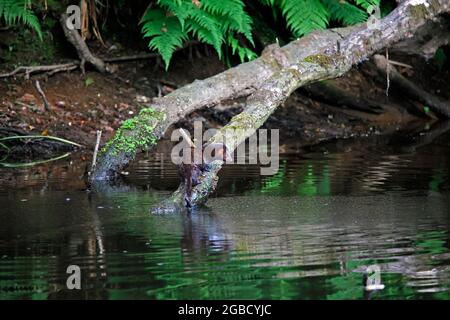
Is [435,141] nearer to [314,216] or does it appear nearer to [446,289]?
[314,216]

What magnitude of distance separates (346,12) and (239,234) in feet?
20.5

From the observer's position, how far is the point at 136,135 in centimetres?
825

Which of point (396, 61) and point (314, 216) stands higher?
point (396, 61)

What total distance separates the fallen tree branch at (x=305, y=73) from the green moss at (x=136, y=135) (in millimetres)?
803

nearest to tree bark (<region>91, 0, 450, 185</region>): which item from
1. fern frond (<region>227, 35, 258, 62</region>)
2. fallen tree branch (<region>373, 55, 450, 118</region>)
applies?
fern frond (<region>227, 35, 258, 62</region>)

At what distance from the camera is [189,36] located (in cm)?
1217

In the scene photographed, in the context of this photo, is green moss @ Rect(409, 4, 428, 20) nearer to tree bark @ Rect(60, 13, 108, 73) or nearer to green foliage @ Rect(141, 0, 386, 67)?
green foliage @ Rect(141, 0, 386, 67)

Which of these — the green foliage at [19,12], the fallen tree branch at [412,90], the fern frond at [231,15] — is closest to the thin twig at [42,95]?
the green foliage at [19,12]

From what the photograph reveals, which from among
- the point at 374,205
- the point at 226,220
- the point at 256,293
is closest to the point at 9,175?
the point at 226,220

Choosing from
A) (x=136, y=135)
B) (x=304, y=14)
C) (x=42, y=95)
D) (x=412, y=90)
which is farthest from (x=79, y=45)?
(x=412, y=90)

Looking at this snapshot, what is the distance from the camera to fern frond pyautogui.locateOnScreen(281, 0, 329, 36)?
11.5 meters

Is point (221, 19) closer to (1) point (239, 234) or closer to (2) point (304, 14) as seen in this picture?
(2) point (304, 14)

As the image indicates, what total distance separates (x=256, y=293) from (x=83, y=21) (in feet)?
25.5

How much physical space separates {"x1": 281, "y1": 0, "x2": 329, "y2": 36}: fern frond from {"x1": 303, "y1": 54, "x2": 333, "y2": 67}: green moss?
282 centimetres
